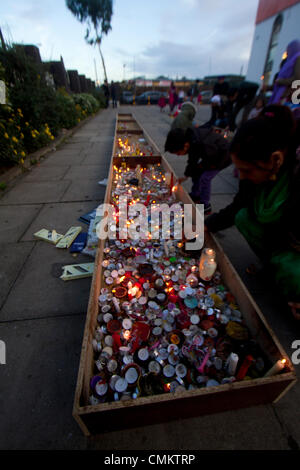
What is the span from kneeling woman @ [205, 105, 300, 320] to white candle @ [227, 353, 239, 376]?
78cm

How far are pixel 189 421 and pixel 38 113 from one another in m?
7.53

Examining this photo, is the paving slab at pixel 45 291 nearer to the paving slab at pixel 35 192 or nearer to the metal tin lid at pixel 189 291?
the metal tin lid at pixel 189 291

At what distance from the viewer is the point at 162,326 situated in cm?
177

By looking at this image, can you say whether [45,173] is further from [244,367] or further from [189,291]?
[244,367]

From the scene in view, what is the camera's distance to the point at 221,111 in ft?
26.2

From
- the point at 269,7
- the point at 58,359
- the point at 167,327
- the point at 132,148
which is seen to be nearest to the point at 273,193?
the point at 167,327

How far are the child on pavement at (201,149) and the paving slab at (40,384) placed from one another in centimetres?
257

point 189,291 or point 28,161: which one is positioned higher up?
point 28,161

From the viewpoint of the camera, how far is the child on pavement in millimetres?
3027

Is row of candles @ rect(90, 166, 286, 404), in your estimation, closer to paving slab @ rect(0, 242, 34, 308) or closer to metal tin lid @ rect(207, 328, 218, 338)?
metal tin lid @ rect(207, 328, 218, 338)

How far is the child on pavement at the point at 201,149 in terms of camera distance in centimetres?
303

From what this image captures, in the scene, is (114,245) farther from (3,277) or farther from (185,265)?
(3,277)

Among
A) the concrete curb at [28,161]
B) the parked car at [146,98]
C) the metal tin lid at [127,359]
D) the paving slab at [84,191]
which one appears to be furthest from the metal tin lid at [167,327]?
the parked car at [146,98]

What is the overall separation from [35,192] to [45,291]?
9.29ft
